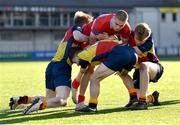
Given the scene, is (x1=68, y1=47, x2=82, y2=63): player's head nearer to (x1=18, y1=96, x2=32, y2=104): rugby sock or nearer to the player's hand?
the player's hand

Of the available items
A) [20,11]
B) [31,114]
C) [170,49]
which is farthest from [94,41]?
[20,11]

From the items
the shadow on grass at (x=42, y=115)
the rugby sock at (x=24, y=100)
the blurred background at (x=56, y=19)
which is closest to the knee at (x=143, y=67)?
the shadow on grass at (x=42, y=115)

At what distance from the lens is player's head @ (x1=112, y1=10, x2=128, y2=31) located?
8.79m

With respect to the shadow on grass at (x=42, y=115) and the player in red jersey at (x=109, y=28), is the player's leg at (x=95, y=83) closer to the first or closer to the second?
the shadow on grass at (x=42, y=115)

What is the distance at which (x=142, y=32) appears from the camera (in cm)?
918

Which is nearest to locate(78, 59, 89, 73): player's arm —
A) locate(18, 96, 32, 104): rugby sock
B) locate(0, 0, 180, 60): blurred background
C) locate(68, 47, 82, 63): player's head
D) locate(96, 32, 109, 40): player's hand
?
locate(68, 47, 82, 63): player's head

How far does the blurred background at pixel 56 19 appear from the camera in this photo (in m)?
67.3

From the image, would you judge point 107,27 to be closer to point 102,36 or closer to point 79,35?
point 102,36

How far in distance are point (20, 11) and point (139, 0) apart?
16.9m

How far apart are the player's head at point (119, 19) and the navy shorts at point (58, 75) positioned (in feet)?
3.96

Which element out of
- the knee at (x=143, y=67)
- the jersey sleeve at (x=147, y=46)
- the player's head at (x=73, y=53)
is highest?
the jersey sleeve at (x=147, y=46)

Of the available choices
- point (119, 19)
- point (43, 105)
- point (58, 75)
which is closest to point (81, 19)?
point (119, 19)

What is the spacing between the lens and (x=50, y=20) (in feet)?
229

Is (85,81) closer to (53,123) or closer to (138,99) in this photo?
(138,99)
